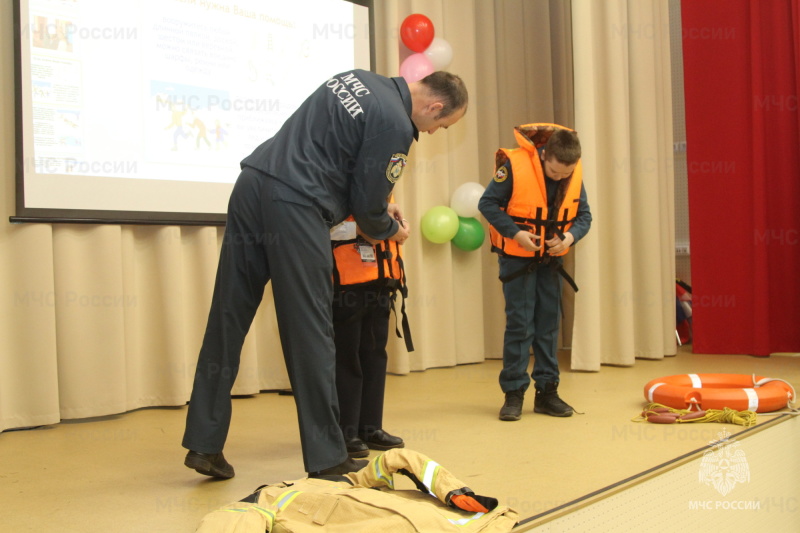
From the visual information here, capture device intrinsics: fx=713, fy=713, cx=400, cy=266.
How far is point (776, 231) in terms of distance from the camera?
4.84 meters

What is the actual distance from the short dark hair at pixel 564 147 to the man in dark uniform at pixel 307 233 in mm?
813

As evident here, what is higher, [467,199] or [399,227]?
[467,199]

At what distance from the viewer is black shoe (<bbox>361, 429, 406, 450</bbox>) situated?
8.45 ft

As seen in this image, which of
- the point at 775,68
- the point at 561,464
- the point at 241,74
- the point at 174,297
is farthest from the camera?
the point at 775,68

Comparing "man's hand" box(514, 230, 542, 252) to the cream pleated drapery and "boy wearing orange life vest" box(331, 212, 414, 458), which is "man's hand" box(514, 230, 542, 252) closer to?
"boy wearing orange life vest" box(331, 212, 414, 458)

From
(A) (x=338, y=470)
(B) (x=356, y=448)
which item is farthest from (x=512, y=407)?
(A) (x=338, y=470)

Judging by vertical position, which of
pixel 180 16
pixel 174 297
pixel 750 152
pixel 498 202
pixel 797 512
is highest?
pixel 180 16

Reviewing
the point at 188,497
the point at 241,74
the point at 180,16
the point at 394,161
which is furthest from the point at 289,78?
the point at 188,497

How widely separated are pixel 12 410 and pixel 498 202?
2307mm

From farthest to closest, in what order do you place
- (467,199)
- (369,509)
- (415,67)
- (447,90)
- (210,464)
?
1. (467,199)
2. (415,67)
3. (447,90)
4. (210,464)
5. (369,509)

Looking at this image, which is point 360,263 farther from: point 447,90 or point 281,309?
point 447,90

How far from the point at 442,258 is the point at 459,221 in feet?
0.90

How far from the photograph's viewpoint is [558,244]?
→ 9.91 feet

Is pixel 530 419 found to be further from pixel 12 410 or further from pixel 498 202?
pixel 12 410
